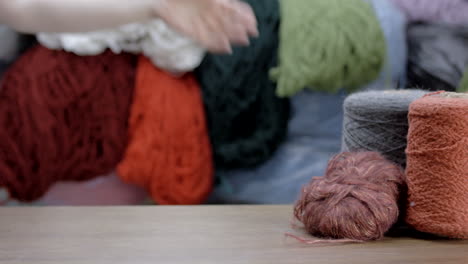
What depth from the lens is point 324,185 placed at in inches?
25.1

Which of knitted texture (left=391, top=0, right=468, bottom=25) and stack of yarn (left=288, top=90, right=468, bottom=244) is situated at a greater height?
knitted texture (left=391, top=0, right=468, bottom=25)

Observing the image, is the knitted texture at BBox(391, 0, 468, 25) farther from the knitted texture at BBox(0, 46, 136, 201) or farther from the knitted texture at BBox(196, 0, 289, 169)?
the knitted texture at BBox(0, 46, 136, 201)

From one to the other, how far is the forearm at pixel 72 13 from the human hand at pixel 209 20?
2 centimetres

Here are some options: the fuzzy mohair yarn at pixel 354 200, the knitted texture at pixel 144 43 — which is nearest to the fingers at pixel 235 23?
the fuzzy mohair yarn at pixel 354 200

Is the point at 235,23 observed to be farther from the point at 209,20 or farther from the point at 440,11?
the point at 440,11

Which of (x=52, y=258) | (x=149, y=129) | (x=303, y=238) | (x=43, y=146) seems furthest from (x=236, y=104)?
(x=52, y=258)

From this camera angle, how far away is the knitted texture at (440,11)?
109 centimetres

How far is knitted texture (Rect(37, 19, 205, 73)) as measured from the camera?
39.7 inches

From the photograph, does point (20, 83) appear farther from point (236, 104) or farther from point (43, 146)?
point (236, 104)

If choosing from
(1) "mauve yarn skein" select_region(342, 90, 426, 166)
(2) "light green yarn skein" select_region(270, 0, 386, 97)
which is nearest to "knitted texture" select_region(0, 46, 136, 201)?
(2) "light green yarn skein" select_region(270, 0, 386, 97)

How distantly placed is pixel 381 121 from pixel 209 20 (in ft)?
0.92

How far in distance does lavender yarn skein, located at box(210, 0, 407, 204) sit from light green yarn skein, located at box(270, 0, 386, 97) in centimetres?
4

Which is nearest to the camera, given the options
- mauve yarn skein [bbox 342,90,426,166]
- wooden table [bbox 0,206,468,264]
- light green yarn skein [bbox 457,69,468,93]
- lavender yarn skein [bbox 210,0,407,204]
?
wooden table [bbox 0,206,468,264]

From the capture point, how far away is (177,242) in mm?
597
